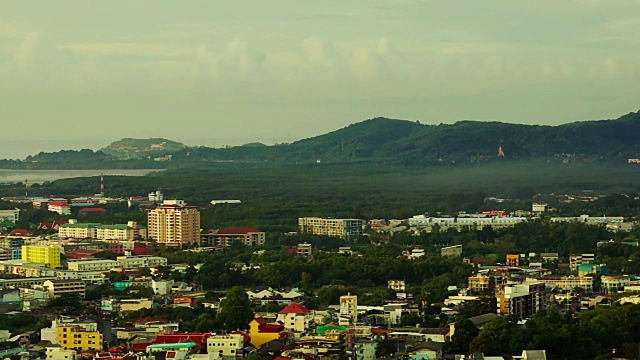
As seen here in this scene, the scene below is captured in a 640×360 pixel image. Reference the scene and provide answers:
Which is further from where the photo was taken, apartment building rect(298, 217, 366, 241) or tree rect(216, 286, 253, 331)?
apartment building rect(298, 217, 366, 241)

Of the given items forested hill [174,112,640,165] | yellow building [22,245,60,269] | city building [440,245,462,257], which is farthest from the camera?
forested hill [174,112,640,165]

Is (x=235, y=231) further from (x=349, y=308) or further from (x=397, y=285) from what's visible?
(x=349, y=308)

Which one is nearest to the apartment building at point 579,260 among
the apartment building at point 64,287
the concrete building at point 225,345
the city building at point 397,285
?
the city building at point 397,285

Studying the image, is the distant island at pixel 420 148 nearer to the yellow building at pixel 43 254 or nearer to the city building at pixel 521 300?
the yellow building at pixel 43 254

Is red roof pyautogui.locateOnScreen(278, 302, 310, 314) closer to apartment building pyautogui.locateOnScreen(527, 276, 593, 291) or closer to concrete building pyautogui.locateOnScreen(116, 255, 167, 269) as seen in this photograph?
apartment building pyautogui.locateOnScreen(527, 276, 593, 291)

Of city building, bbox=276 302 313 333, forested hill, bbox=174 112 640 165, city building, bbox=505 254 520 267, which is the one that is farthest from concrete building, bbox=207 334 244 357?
forested hill, bbox=174 112 640 165

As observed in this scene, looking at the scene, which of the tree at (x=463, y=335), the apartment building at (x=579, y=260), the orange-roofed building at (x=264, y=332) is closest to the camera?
the tree at (x=463, y=335)
